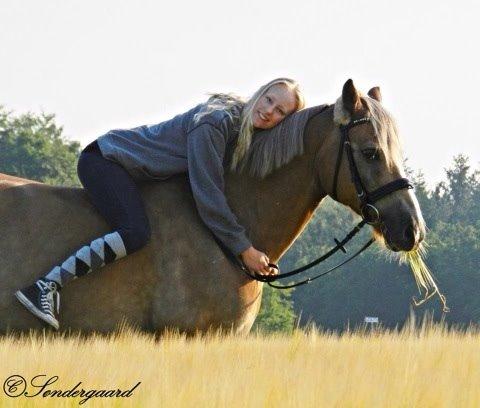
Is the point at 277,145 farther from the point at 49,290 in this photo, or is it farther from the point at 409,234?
the point at 49,290

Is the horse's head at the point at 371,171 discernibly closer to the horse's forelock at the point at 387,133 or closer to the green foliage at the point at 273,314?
the horse's forelock at the point at 387,133

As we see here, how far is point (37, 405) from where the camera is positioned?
603cm

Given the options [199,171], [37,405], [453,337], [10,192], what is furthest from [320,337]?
[37,405]

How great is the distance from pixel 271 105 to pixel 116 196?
1399 millimetres

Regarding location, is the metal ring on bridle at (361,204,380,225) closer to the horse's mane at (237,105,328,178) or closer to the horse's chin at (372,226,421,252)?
the horse's chin at (372,226,421,252)

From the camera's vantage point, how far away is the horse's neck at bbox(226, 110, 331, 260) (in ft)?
32.3

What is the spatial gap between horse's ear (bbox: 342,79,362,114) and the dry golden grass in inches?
68.5

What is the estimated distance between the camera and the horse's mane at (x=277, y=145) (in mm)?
9773

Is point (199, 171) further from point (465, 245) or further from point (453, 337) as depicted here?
point (465, 245)

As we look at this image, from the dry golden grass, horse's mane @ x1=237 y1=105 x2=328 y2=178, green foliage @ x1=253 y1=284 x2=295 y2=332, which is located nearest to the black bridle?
horse's mane @ x1=237 y1=105 x2=328 y2=178

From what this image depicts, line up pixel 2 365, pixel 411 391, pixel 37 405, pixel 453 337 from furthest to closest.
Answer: pixel 453 337 < pixel 2 365 < pixel 411 391 < pixel 37 405

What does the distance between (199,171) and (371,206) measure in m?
1.31

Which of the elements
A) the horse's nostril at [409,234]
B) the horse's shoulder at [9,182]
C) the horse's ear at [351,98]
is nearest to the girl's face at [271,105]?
the horse's ear at [351,98]

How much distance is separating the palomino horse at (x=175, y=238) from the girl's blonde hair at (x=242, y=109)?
219 millimetres
